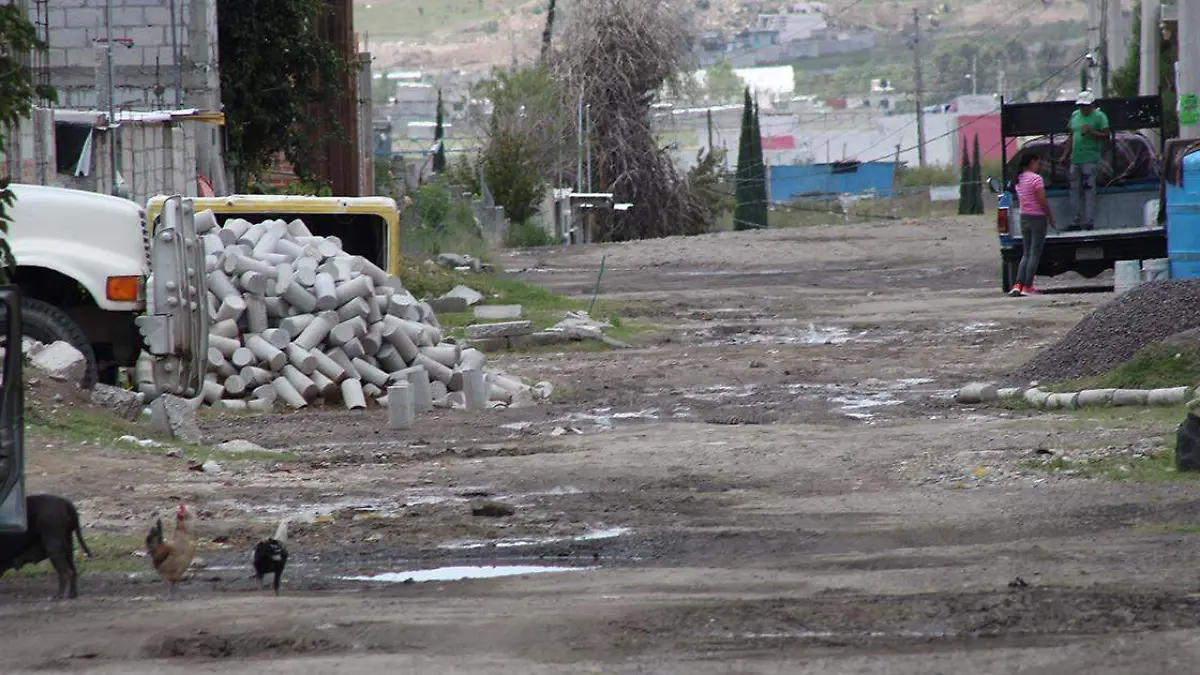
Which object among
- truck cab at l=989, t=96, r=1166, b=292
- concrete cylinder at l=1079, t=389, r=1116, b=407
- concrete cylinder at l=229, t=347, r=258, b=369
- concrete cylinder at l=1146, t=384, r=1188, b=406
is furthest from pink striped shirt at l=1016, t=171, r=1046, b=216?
concrete cylinder at l=229, t=347, r=258, b=369

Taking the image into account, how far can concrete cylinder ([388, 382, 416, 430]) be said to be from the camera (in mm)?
14633

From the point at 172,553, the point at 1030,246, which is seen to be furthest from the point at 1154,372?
the point at 1030,246

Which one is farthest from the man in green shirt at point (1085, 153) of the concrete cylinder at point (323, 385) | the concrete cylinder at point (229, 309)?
the concrete cylinder at point (229, 309)

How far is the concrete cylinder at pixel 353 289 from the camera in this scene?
16984 millimetres

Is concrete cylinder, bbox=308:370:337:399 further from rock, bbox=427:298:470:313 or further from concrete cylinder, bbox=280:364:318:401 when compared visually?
rock, bbox=427:298:470:313

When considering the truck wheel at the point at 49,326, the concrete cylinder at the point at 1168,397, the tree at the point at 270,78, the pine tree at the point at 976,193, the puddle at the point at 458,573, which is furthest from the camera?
the pine tree at the point at 976,193

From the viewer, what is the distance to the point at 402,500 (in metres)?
10.7

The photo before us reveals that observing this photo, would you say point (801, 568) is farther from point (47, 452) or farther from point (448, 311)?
point (448, 311)

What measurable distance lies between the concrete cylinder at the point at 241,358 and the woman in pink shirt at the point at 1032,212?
10.5m

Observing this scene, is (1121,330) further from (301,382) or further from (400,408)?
(301,382)

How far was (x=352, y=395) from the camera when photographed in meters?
16.2

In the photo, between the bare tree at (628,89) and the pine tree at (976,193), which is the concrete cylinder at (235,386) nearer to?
the bare tree at (628,89)

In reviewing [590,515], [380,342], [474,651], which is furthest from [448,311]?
[474,651]

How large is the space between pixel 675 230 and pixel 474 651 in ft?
186
